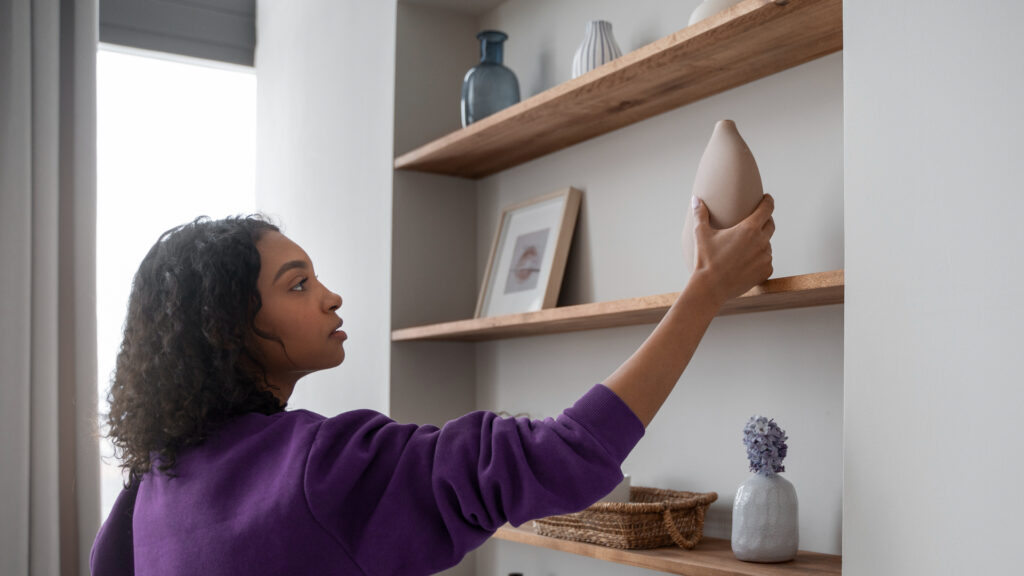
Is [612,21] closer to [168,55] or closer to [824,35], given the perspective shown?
[824,35]

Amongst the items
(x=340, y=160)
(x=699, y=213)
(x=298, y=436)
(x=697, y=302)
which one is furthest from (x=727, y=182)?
(x=340, y=160)

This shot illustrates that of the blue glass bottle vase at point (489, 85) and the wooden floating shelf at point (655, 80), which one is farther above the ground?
the blue glass bottle vase at point (489, 85)

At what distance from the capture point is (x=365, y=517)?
111cm

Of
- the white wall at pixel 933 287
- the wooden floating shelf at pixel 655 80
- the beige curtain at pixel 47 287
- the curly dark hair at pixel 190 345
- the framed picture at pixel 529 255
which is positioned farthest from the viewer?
the beige curtain at pixel 47 287

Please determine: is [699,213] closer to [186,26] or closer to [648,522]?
[648,522]

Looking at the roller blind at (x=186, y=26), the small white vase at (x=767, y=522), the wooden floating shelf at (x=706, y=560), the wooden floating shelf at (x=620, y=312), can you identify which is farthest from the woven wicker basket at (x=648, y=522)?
the roller blind at (x=186, y=26)

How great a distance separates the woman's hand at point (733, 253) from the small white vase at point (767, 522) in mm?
336

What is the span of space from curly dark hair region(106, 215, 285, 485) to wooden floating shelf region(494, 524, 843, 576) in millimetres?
667

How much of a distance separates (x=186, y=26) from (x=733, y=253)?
8.66 feet

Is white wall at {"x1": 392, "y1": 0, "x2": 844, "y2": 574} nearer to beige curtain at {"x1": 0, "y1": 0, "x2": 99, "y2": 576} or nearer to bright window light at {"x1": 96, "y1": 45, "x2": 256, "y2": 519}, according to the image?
beige curtain at {"x1": 0, "y1": 0, "x2": 99, "y2": 576}

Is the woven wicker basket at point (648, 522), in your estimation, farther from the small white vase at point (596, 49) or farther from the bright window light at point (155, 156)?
the bright window light at point (155, 156)

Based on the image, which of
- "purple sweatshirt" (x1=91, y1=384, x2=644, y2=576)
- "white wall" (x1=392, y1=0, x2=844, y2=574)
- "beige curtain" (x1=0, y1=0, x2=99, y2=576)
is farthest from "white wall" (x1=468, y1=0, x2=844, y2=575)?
"beige curtain" (x1=0, y1=0, x2=99, y2=576)

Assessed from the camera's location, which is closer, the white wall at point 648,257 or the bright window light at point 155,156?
the white wall at point 648,257

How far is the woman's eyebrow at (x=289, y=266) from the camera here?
1289 millimetres
